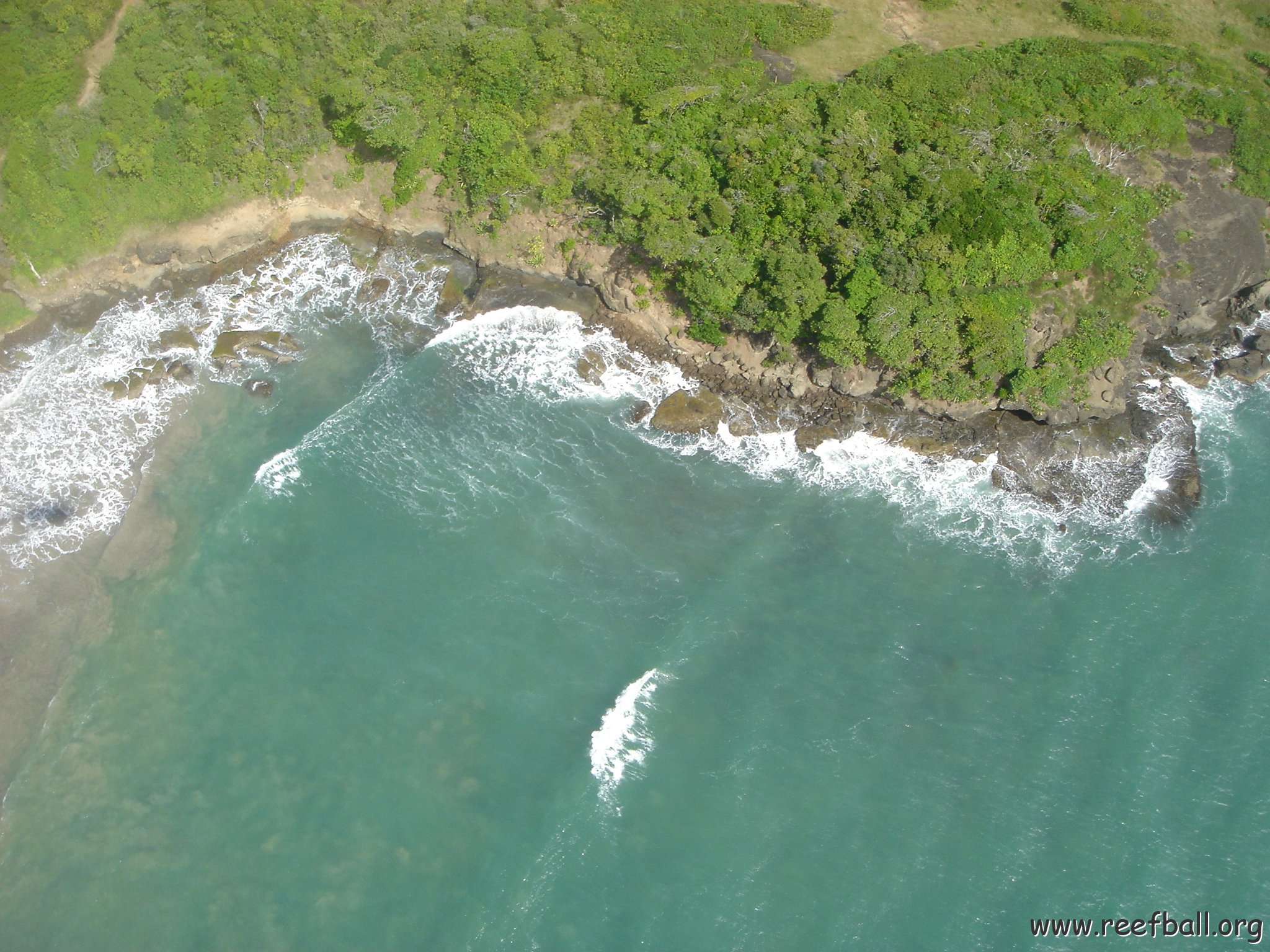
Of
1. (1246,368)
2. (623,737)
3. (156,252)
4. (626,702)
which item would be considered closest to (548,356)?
(626,702)

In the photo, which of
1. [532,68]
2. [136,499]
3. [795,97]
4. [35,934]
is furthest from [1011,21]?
[35,934]

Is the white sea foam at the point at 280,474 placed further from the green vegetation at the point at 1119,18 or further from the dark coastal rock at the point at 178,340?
the green vegetation at the point at 1119,18

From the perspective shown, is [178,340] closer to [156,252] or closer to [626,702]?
[156,252]

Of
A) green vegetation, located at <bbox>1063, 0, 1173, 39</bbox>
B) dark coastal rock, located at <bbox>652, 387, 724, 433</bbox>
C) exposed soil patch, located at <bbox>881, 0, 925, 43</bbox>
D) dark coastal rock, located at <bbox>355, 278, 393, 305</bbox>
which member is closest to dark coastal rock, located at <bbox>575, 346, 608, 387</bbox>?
dark coastal rock, located at <bbox>652, 387, 724, 433</bbox>

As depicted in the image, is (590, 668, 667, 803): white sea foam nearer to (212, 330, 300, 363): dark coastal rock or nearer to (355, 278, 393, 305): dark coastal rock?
(212, 330, 300, 363): dark coastal rock

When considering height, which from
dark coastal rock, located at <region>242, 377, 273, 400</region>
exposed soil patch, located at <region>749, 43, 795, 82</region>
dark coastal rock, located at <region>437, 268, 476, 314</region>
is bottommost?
dark coastal rock, located at <region>242, 377, 273, 400</region>

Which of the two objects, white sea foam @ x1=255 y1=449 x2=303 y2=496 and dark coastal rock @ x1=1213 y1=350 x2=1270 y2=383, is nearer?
white sea foam @ x1=255 y1=449 x2=303 y2=496
